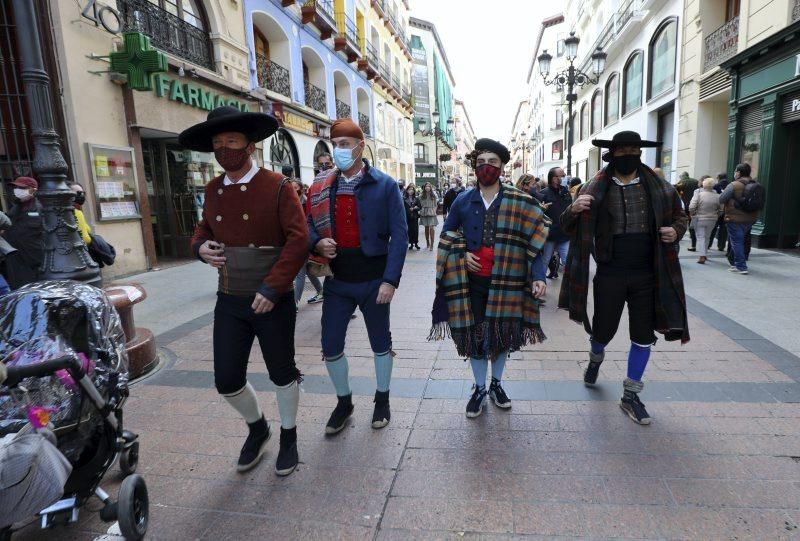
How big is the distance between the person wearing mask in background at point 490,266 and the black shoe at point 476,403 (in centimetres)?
2

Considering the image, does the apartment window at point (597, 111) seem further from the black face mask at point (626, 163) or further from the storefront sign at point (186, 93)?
the black face mask at point (626, 163)

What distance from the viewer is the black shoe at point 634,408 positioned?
10.2 ft

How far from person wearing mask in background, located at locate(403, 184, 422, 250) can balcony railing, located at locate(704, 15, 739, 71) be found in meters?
8.52

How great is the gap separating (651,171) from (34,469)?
141 inches

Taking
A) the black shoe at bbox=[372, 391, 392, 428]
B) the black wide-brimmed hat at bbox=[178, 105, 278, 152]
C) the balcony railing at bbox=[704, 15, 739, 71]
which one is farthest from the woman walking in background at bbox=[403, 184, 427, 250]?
the black wide-brimmed hat at bbox=[178, 105, 278, 152]

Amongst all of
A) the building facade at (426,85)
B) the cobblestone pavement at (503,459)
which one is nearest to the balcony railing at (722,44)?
the cobblestone pavement at (503,459)

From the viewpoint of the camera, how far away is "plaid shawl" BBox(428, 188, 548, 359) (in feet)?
9.97

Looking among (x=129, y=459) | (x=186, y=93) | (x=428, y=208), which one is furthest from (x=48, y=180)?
(x=428, y=208)

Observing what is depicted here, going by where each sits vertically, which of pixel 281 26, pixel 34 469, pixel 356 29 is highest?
pixel 356 29

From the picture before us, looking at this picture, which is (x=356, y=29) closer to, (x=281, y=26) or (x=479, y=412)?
(x=281, y=26)

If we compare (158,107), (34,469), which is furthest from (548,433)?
(158,107)

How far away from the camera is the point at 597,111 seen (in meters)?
26.3

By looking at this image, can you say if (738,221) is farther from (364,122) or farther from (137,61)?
(364,122)

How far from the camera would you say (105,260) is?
5016mm
